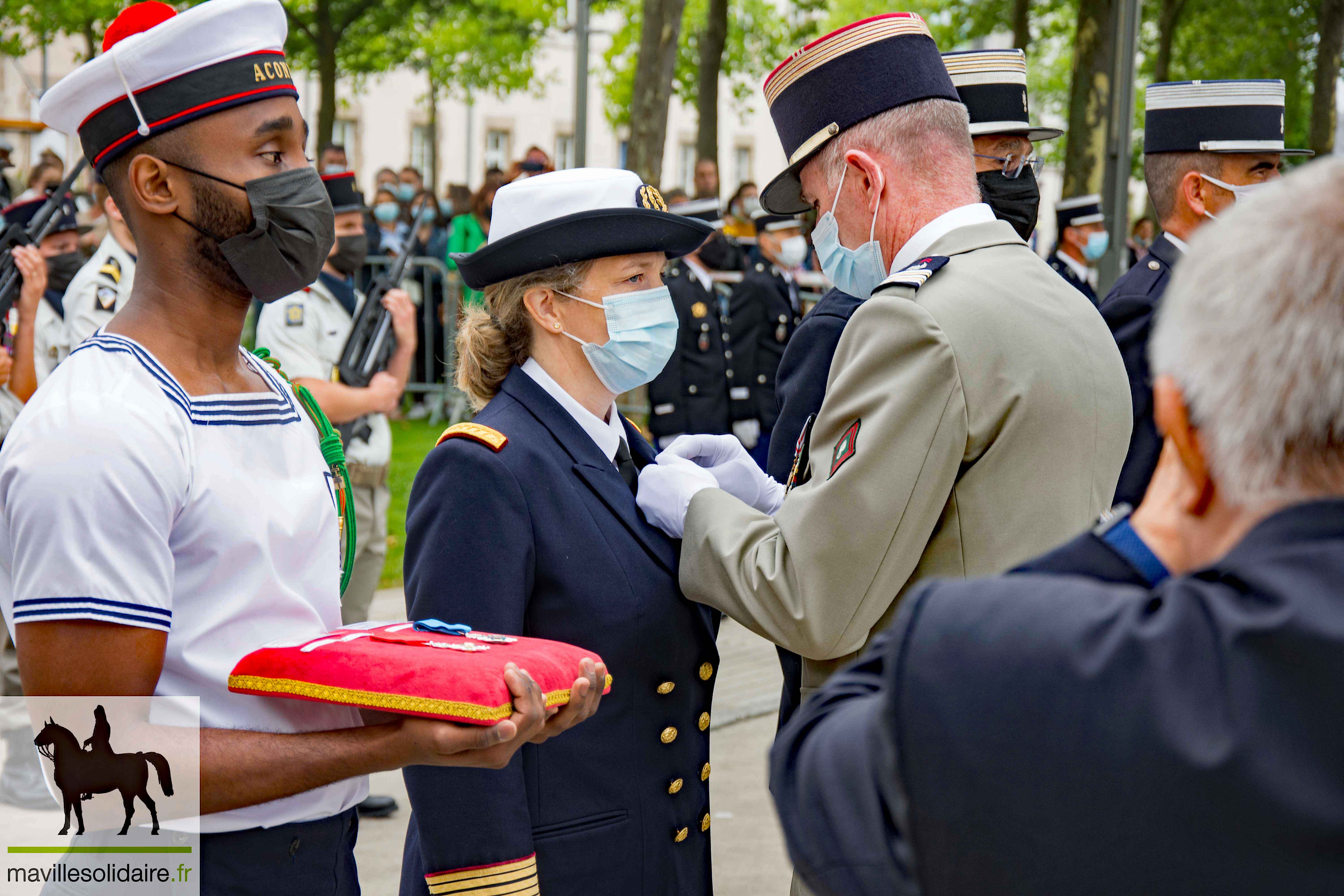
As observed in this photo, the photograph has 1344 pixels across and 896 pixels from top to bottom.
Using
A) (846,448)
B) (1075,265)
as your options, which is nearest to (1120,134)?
(1075,265)

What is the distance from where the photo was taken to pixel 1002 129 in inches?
154

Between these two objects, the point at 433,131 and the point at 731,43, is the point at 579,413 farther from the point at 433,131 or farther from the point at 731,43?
the point at 433,131

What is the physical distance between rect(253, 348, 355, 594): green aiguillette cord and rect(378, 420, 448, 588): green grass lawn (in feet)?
12.0

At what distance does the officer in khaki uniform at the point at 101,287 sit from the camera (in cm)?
543

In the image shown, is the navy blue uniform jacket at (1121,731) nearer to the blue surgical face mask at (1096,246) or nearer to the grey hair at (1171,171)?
the grey hair at (1171,171)

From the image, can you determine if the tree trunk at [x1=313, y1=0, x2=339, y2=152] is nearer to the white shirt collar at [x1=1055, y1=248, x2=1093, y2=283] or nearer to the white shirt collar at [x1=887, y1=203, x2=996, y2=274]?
the white shirt collar at [x1=1055, y1=248, x2=1093, y2=283]

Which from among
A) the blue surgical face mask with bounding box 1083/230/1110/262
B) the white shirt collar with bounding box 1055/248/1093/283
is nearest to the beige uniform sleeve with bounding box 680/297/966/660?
the white shirt collar with bounding box 1055/248/1093/283

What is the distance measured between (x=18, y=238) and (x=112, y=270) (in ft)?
2.36

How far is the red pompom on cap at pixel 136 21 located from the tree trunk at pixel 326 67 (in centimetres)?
1923

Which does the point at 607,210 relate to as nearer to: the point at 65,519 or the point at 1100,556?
the point at 65,519

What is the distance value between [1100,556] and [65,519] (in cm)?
128

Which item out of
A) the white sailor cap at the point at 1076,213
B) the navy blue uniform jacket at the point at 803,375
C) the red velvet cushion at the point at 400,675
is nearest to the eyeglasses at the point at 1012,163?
the navy blue uniform jacket at the point at 803,375

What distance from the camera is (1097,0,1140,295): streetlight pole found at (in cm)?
1004

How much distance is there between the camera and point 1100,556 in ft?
3.77
